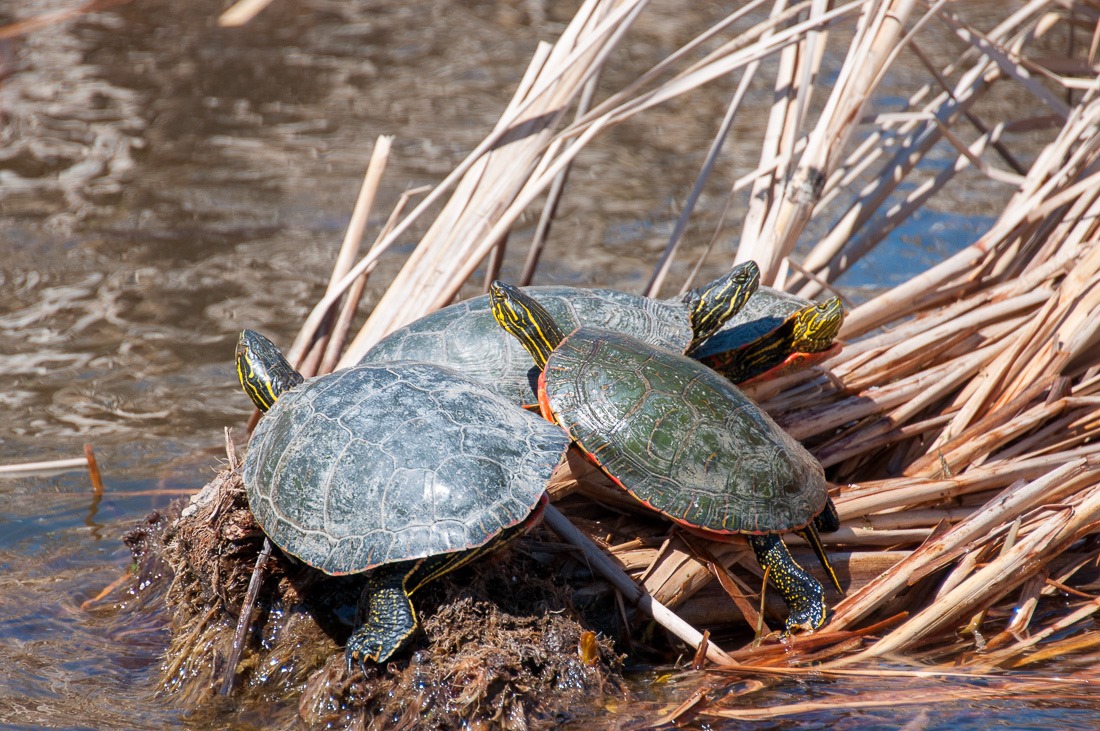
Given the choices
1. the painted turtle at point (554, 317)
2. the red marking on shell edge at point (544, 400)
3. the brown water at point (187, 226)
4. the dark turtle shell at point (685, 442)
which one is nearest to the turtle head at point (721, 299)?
the painted turtle at point (554, 317)

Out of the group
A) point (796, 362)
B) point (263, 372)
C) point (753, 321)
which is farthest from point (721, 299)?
point (263, 372)

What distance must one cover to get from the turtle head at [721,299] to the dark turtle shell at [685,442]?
57 cm

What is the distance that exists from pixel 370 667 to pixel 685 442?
3.64ft

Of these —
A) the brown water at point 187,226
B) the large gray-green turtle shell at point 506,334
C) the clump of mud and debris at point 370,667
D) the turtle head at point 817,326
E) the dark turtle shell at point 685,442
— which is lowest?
the brown water at point 187,226

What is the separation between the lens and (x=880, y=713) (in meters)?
2.87

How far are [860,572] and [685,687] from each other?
2.48 feet

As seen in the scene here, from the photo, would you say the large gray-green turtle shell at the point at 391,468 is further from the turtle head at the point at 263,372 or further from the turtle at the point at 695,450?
the turtle head at the point at 263,372

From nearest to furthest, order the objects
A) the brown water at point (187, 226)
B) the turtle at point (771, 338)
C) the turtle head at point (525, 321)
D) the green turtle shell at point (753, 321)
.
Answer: the turtle head at point (525, 321), the brown water at point (187, 226), the turtle at point (771, 338), the green turtle shell at point (753, 321)

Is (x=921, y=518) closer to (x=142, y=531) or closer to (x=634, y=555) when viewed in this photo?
(x=634, y=555)

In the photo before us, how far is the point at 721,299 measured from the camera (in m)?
3.78

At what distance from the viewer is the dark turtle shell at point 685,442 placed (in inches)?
119

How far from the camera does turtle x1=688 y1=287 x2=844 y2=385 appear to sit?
3.69 metres

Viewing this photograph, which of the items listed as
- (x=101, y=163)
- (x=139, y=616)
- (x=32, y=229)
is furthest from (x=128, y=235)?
(x=139, y=616)

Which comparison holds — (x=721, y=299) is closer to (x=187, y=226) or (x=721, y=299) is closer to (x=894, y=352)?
(x=894, y=352)
